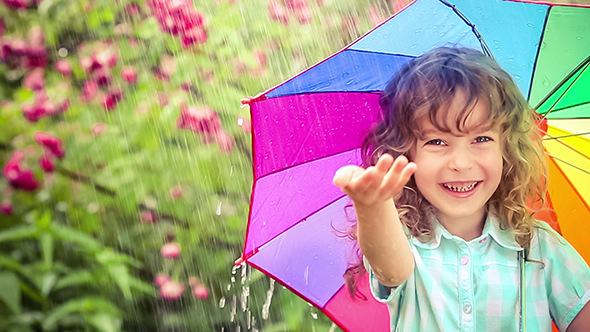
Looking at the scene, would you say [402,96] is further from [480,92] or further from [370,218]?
[370,218]

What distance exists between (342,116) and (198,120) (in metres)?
1.18

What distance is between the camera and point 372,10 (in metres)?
3.34

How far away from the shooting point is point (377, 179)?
0.95 metres

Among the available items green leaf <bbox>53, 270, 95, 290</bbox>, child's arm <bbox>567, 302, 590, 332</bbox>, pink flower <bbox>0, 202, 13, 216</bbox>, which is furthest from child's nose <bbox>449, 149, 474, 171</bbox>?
pink flower <bbox>0, 202, 13, 216</bbox>

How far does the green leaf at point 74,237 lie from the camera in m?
2.20

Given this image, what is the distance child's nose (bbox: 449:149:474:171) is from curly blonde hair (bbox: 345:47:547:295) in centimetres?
5

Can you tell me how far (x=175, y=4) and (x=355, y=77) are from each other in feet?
4.80

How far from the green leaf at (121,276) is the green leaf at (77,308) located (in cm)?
9

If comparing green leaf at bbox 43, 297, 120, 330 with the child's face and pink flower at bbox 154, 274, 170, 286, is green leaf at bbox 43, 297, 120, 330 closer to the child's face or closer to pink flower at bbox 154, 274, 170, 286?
pink flower at bbox 154, 274, 170, 286

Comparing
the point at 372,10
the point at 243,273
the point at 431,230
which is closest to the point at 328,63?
the point at 431,230

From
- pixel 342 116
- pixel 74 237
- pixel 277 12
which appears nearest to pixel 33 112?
pixel 74 237

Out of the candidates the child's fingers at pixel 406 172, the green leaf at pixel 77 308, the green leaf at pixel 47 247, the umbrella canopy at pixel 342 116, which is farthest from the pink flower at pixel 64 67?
the child's fingers at pixel 406 172

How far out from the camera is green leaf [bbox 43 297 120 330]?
7.14 feet

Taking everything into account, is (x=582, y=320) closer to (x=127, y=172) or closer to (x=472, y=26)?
(x=472, y=26)
